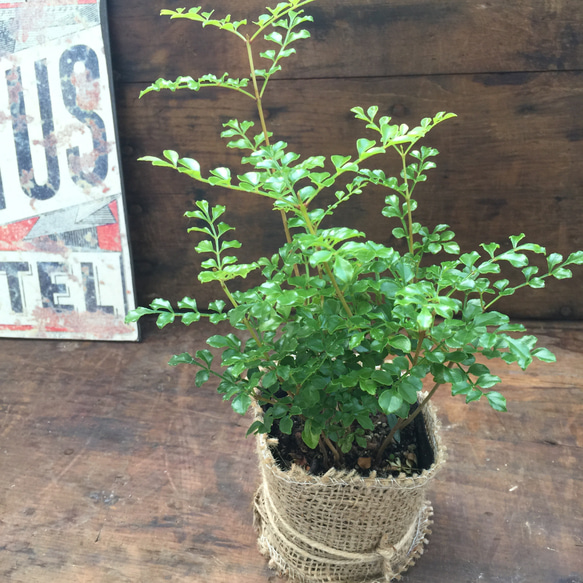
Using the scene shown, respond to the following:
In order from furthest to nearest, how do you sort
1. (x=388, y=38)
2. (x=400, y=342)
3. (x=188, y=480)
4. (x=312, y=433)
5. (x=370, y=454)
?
1. (x=388, y=38)
2. (x=188, y=480)
3. (x=370, y=454)
4. (x=312, y=433)
5. (x=400, y=342)

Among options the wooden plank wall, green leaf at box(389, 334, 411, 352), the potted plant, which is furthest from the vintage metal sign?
green leaf at box(389, 334, 411, 352)

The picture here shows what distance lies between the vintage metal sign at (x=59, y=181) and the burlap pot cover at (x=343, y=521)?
2.89ft

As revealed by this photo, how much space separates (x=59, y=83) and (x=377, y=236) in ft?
3.06

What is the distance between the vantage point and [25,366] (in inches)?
61.6

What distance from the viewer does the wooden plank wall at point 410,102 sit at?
1.40m

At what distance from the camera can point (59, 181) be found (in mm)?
1566

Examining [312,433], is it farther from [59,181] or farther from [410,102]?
[59,181]

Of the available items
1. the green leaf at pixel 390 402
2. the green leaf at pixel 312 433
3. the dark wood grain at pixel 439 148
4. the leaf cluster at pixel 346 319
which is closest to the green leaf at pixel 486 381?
the leaf cluster at pixel 346 319

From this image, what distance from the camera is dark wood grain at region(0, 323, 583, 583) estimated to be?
3.26 feet

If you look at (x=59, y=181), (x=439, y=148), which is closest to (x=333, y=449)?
(x=439, y=148)

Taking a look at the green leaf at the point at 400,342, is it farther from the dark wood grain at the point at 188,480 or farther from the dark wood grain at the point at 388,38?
the dark wood grain at the point at 388,38

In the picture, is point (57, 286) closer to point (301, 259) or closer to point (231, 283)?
point (231, 283)

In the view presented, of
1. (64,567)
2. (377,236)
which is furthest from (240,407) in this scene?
(377,236)

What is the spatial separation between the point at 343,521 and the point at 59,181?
46.4 inches
